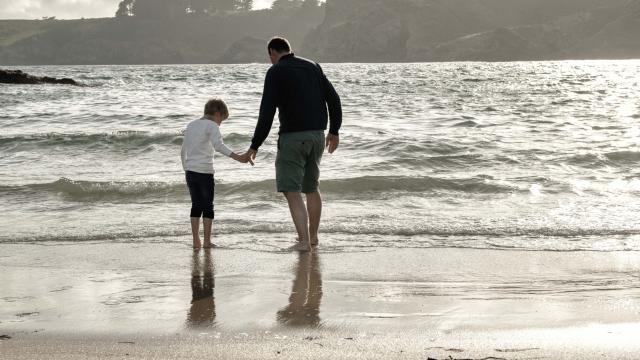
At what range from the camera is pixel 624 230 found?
276 inches

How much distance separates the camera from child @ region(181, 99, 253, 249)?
662 cm

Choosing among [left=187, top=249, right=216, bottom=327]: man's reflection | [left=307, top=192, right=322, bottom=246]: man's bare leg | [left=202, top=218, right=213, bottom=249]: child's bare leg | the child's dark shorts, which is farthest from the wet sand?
[left=307, top=192, right=322, bottom=246]: man's bare leg

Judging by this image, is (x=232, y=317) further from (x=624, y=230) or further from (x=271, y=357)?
(x=624, y=230)

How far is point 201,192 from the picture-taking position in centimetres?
674

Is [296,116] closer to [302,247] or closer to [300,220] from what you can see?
[300,220]

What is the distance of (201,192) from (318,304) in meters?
2.48

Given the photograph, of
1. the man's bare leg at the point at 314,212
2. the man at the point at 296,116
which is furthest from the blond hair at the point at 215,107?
the man's bare leg at the point at 314,212

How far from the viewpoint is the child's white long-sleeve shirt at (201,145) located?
6.59 metres

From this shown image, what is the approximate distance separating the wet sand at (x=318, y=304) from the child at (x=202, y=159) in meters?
0.33

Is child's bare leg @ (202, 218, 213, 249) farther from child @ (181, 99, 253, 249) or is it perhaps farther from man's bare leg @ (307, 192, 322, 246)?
man's bare leg @ (307, 192, 322, 246)

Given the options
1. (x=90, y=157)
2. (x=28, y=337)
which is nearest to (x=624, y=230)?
(x=28, y=337)

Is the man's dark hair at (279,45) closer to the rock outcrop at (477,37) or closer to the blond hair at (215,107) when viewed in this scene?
the blond hair at (215,107)

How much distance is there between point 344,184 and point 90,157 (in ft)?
19.4

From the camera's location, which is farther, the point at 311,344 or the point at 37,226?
the point at 37,226
